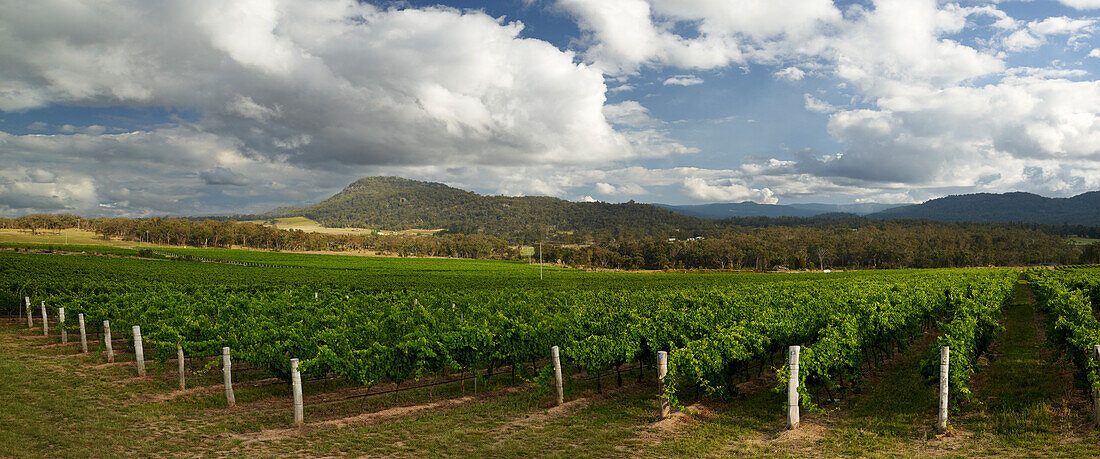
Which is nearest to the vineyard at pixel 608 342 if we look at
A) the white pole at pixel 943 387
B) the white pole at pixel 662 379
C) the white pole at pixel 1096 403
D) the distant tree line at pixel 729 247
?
the white pole at pixel 662 379

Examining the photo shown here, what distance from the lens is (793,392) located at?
1191cm

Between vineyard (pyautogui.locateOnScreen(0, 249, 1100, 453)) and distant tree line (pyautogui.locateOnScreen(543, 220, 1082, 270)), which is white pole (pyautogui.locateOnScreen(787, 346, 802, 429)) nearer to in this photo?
vineyard (pyautogui.locateOnScreen(0, 249, 1100, 453))

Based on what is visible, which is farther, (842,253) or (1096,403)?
(842,253)

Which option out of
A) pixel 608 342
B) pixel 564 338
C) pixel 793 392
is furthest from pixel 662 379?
pixel 564 338

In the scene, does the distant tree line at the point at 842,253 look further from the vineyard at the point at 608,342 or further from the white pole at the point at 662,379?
the white pole at the point at 662,379

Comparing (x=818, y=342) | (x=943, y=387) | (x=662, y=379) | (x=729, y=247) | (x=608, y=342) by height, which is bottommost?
(x=729, y=247)

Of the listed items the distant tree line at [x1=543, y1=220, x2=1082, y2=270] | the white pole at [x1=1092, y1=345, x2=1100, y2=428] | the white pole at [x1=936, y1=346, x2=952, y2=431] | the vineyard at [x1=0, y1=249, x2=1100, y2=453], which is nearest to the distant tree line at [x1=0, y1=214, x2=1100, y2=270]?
the distant tree line at [x1=543, y1=220, x2=1082, y2=270]

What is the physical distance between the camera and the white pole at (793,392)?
38.9 ft

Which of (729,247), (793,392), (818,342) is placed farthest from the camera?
(729,247)

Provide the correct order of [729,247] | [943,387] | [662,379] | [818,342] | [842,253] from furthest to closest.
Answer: [729,247], [842,253], [818,342], [662,379], [943,387]

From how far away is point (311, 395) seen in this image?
16.2 m

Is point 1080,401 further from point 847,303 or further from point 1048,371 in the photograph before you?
point 847,303

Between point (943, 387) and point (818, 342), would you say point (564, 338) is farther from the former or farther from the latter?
point (943, 387)

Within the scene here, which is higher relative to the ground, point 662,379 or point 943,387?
point 943,387
